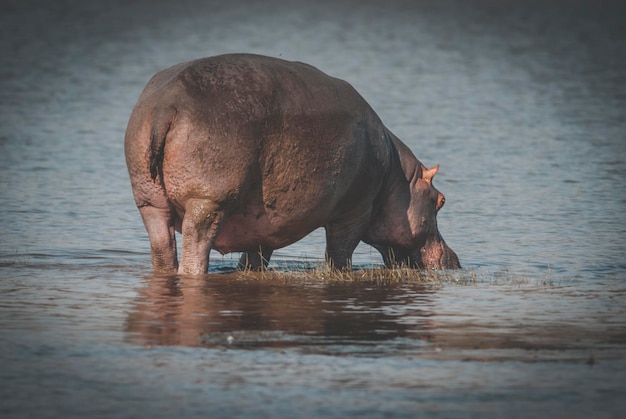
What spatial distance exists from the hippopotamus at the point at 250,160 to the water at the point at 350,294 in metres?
0.55

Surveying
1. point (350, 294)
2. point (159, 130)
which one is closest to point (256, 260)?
point (350, 294)

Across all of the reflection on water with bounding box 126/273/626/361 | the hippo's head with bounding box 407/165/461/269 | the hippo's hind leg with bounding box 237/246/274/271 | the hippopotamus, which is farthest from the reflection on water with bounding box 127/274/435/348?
the hippo's head with bounding box 407/165/461/269

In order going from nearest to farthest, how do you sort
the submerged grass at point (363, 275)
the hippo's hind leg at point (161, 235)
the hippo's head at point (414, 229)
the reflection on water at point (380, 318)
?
the reflection on water at point (380, 318), the hippo's hind leg at point (161, 235), the submerged grass at point (363, 275), the hippo's head at point (414, 229)

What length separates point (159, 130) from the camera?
523 inches

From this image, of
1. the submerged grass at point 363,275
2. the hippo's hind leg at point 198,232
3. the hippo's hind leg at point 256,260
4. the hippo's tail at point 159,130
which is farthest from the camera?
the hippo's hind leg at point 256,260

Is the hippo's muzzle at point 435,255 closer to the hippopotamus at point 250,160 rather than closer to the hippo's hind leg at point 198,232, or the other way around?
the hippopotamus at point 250,160

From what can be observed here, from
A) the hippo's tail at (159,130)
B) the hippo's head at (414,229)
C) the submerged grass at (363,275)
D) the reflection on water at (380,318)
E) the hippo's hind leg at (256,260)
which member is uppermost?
the hippo's tail at (159,130)

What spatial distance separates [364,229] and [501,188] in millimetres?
8390

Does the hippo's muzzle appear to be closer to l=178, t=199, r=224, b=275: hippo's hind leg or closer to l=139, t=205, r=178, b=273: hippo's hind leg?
l=178, t=199, r=224, b=275: hippo's hind leg

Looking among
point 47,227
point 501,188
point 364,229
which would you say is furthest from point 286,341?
point 501,188

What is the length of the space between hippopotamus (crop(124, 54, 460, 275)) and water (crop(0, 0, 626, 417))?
1.82 ft

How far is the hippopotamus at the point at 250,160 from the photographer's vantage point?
44.0 ft

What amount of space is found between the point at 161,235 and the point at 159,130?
1.22 metres

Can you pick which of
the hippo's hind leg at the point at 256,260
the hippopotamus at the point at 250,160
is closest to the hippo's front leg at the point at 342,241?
the hippopotamus at the point at 250,160
